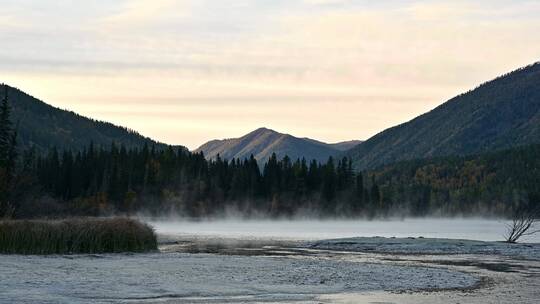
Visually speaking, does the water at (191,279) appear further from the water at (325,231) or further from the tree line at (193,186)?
the tree line at (193,186)

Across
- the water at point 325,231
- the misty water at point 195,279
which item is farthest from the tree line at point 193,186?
the misty water at point 195,279

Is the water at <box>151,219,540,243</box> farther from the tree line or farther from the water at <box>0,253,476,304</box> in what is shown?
the water at <box>0,253,476,304</box>

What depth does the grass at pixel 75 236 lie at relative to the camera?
45.8m

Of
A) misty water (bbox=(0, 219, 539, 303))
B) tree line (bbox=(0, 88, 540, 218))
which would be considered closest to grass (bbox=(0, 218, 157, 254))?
misty water (bbox=(0, 219, 539, 303))

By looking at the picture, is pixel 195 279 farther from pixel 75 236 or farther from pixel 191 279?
pixel 75 236

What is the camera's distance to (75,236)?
156 feet

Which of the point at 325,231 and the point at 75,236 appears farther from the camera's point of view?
the point at 325,231

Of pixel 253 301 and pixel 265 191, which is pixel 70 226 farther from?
pixel 265 191

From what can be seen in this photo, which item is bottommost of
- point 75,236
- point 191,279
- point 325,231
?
point 191,279

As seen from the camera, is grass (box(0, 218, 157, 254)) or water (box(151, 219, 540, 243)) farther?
water (box(151, 219, 540, 243))

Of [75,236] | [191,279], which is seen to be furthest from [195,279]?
[75,236]

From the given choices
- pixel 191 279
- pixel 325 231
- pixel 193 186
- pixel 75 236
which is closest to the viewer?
pixel 191 279

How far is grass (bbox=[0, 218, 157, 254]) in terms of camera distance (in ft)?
150

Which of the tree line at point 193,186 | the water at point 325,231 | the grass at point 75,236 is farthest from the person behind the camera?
the tree line at point 193,186
